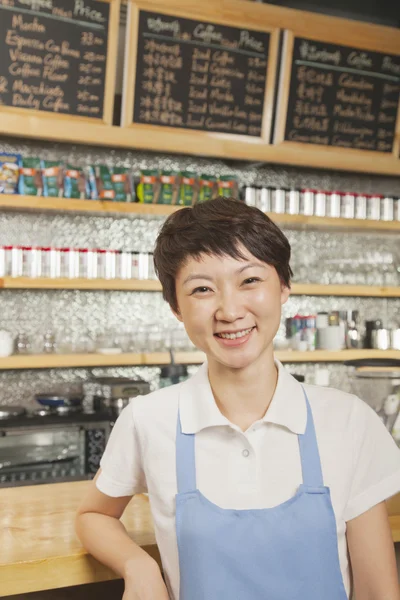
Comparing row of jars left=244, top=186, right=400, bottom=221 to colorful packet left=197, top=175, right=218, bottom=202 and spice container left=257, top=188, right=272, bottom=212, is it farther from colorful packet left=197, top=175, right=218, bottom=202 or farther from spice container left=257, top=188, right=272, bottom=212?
colorful packet left=197, top=175, right=218, bottom=202

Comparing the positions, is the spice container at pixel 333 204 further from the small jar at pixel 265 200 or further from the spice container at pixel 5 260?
the spice container at pixel 5 260

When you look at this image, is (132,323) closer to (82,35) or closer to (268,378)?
(82,35)

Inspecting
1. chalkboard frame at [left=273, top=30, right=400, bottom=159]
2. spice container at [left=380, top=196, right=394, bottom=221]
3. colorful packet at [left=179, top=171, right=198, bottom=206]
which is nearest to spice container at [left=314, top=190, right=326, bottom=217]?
chalkboard frame at [left=273, top=30, right=400, bottom=159]

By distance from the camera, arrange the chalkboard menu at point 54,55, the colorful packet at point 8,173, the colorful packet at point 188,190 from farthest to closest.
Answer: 1. the colorful packet at point 188,190
2. the colorful packet at point 8,173
3. the chalkboard menu at point 54,55

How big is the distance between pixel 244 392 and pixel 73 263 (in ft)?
7.87

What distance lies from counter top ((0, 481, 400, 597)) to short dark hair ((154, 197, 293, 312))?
547 mm

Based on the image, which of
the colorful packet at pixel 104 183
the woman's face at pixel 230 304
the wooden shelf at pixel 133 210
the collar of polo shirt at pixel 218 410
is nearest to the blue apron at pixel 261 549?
the collar of polo shirt at pixel 218 410

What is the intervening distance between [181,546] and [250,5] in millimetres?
3135

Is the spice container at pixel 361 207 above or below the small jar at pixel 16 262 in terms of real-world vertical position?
above

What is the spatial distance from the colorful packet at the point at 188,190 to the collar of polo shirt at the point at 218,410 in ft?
8.16

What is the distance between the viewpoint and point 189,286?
47.9 inches

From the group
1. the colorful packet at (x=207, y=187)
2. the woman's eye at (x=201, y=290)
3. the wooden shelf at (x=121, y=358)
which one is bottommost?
the wooden shelf at (x=121, y=358)

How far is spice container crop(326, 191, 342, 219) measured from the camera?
3.97 m

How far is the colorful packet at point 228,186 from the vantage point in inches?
150
